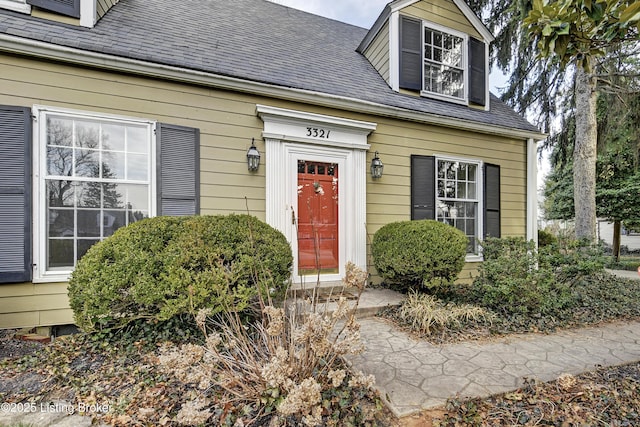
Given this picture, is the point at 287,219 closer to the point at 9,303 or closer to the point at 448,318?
Result: the point at 448,318

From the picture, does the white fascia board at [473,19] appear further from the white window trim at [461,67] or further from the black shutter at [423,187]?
the black shutter at [423,187]

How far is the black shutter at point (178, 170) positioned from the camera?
12.0 feet

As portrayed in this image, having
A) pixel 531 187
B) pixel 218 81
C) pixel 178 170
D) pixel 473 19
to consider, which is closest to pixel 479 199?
pixel 531 187

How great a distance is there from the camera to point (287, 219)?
4.35 meters

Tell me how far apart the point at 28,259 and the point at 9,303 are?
503 millimetres

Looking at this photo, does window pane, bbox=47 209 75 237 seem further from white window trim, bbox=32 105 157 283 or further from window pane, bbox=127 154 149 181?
window pane, bbox=127 154 149 181

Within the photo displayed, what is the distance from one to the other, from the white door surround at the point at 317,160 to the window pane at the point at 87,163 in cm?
203

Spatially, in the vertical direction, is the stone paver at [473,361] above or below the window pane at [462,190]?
below

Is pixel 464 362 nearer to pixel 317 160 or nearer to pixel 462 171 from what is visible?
pixel 317 160

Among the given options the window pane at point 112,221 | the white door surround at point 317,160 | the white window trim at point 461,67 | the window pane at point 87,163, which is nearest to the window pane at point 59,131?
the window pane at point 87,163

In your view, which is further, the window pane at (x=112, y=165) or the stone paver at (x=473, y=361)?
the window pane at (x=112, y=165)

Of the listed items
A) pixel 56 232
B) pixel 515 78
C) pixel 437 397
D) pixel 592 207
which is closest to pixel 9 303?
pixel 56 232

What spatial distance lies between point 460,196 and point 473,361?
3.69 m

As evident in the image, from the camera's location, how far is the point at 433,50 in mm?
5652
